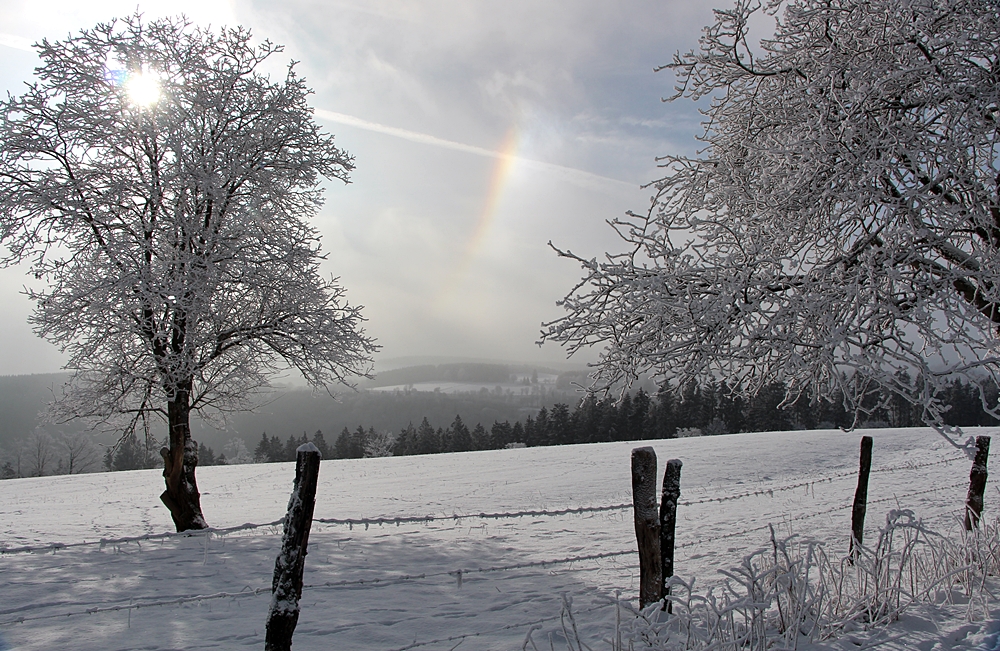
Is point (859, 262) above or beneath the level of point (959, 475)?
above

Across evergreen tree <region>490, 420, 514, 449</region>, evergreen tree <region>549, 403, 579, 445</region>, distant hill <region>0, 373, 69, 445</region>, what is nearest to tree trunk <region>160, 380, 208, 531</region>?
evergreen tree <region>549, 403, 579, 445</region>

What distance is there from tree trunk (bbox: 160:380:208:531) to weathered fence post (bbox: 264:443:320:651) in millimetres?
7836

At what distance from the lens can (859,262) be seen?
20.2ft

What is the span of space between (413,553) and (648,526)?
506 centimetres

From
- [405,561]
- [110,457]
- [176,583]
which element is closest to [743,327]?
[405,561]

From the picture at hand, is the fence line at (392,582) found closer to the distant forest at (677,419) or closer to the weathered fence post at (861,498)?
the weathered fence post at (861,498)

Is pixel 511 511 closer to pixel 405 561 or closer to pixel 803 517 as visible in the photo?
pixel 405 561

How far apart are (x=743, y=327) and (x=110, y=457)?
11.7 metres

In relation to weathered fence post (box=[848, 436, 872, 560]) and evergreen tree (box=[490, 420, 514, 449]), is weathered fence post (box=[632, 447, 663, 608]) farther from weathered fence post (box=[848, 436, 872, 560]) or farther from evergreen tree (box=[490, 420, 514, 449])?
evergreen tree (box=[490, 420, 514, 449])

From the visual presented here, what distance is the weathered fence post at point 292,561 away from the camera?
11.7 feet

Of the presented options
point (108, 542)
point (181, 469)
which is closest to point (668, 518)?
point (108, 542)

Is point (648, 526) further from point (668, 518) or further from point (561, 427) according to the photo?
point (561, 427)

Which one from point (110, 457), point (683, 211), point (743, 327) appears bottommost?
point (110, 457)

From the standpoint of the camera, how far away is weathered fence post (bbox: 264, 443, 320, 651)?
3561mm
